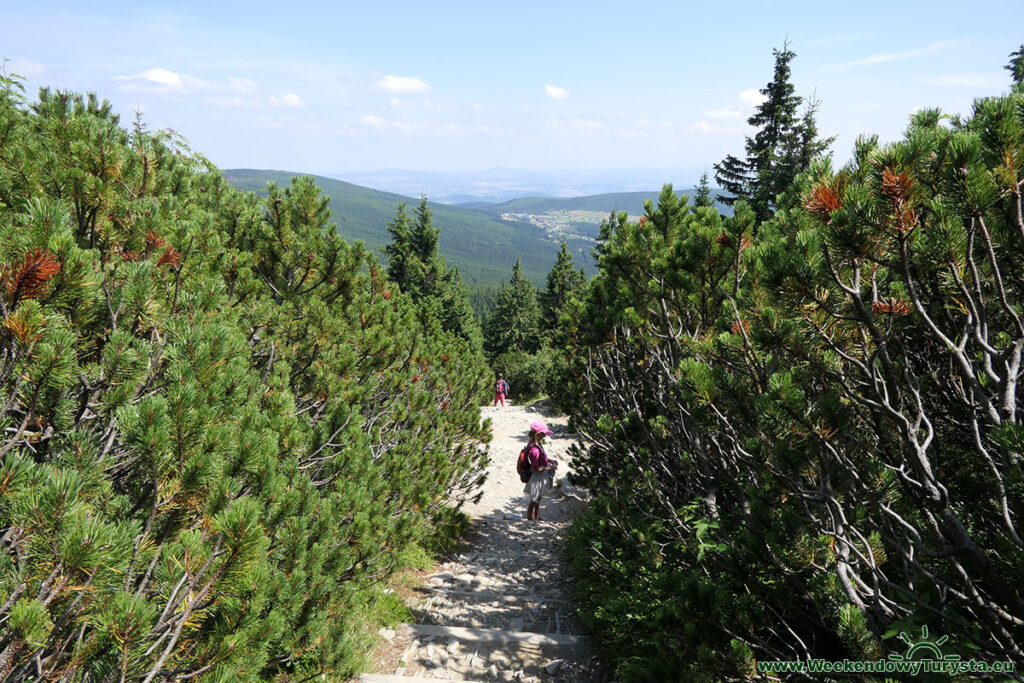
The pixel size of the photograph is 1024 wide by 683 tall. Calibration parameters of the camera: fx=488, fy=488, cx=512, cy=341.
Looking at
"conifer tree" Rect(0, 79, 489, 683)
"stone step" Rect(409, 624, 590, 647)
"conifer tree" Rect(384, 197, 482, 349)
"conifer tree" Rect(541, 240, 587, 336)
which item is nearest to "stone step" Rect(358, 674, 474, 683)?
"conifer tree" Rect(0, 79, 489, 683)

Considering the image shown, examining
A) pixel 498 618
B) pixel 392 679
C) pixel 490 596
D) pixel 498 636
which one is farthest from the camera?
pixel 490 596

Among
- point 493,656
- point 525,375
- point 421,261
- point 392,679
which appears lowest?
point 525,375

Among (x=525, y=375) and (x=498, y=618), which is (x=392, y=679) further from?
(x=525, y=375)

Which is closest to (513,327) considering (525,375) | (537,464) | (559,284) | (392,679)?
(559,284)

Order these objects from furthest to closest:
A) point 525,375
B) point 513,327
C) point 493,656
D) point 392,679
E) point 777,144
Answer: point 513,327 < point 525,375 < point 777,144 < point 493,656 < point 392,679

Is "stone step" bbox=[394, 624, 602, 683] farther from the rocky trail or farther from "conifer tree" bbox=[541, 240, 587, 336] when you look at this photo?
"conifer tree" bbox=[541, 240, 587, 336]

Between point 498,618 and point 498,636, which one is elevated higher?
point 498,636

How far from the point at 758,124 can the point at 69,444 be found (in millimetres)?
23922

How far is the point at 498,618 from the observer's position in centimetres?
557

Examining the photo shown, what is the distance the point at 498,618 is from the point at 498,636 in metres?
0.54

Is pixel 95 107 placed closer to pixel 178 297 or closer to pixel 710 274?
pixel 178 297

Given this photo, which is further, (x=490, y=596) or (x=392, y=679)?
(x=490, y=596)

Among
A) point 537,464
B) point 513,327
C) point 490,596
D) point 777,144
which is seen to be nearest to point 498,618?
point 490,596

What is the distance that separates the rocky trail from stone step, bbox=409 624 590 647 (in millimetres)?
10
